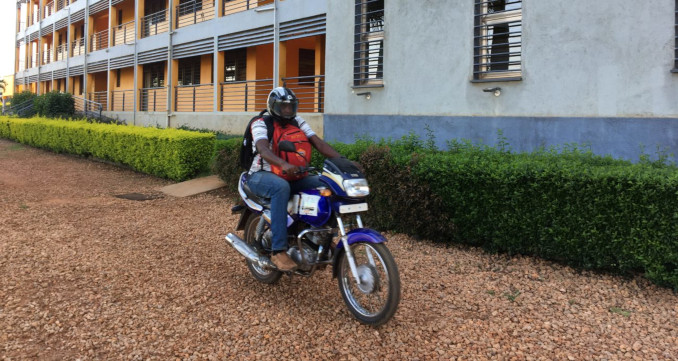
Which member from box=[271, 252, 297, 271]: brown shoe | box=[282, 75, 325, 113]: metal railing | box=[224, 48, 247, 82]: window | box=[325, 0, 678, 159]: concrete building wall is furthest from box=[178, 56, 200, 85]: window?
box=[271, 252, 297, 271]: brown shoe

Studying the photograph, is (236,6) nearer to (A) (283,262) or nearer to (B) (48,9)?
(A) (283,262)

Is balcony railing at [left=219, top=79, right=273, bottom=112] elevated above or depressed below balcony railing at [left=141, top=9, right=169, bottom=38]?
below

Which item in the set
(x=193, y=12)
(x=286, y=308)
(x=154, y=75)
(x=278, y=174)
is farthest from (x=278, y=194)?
(x=154, y=75)

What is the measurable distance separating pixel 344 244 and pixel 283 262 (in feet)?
1.86

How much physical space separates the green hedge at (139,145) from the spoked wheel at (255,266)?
6436mm

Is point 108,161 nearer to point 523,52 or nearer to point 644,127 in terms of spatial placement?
point 523,52

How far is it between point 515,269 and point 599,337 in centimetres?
145

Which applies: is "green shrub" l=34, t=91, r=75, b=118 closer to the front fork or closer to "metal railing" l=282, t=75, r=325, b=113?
"metal railing" l=282, t=75, r=325, b=113

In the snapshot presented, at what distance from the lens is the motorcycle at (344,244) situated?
3535 millimetres

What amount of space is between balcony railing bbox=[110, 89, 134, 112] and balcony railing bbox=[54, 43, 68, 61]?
8303 mm

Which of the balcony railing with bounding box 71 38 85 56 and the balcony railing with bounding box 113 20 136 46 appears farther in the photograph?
the balcony railing with bounding box 71 38 85 56

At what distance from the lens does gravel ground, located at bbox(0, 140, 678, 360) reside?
333 centimetres

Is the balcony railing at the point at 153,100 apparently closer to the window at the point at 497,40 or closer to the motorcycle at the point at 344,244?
the window at the point at 497,40

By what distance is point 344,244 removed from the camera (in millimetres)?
3705
